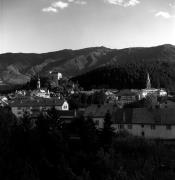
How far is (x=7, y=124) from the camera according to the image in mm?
32812

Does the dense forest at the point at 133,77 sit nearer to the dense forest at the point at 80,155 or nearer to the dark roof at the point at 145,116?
the dark roof at the point at 145,116

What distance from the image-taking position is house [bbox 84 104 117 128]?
1405 inches

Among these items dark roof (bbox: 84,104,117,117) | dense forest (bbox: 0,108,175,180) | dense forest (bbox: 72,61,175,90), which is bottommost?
dense forest (bbox: 0,108,175,180)

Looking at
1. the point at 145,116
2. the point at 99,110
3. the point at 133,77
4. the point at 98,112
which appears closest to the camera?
the point at 145,116

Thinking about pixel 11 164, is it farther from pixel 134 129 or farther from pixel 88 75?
pixel 88 75

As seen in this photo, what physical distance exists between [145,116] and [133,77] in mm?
75332

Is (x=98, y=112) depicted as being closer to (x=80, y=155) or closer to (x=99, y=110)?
(x=99, y=110)

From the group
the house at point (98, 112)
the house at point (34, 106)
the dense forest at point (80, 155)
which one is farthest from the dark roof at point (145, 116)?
the house at point (34, 106)

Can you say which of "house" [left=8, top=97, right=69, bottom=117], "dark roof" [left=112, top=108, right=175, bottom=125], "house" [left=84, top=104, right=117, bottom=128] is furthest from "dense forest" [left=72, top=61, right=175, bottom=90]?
"dark roof" [left=112, top=108, right=175, bottom=125]

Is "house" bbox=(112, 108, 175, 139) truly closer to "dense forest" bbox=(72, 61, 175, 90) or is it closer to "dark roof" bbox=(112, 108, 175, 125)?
"dark roof" bbox=(112, 108, 175, 125)

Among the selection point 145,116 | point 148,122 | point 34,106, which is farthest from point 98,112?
point 34,106

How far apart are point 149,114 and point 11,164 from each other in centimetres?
1591

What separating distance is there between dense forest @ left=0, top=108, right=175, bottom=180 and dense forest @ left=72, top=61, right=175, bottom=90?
75133 mm

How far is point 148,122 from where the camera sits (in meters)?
32.0
